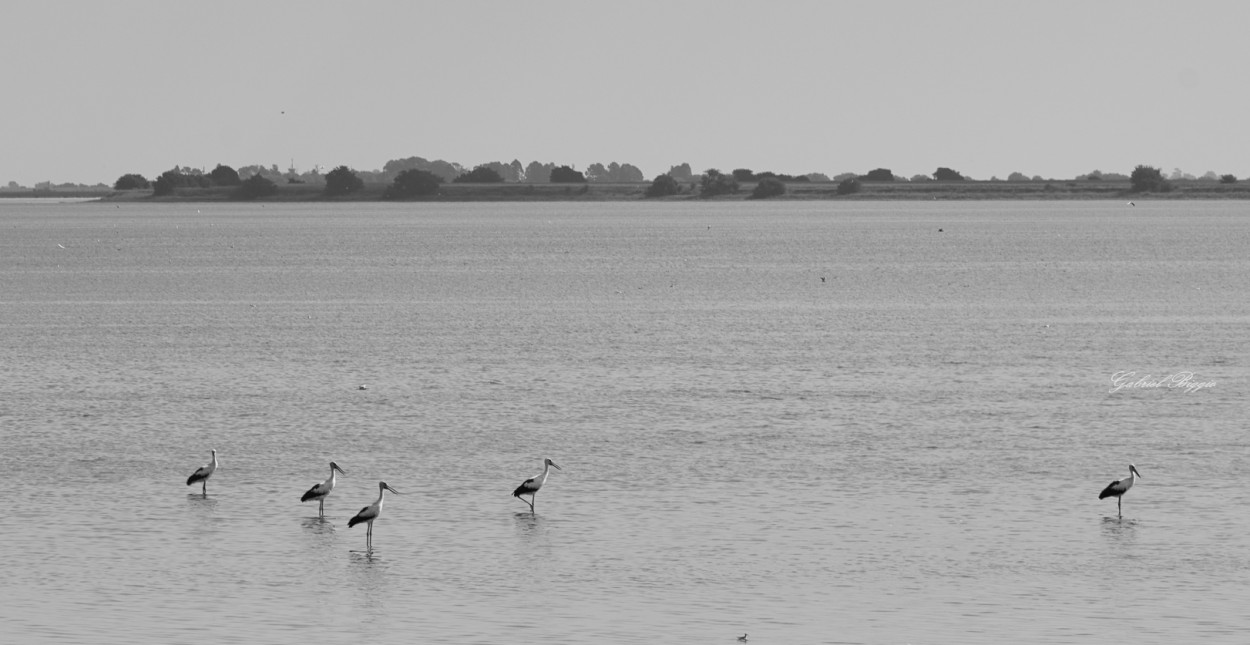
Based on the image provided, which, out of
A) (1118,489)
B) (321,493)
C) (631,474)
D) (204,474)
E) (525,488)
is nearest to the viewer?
(1118,489)

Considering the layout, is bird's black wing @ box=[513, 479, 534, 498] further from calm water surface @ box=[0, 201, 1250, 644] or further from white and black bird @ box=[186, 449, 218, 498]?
white and black bird @ box=[186, 449, 218, 498]

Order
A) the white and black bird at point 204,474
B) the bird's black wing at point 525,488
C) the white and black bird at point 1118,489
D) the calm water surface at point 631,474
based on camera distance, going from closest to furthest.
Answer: the calm water surface at point 631,474
the white and black bird at point 1118,489
the bird's black wing at point 525,488
the white and black bird at point 204,474

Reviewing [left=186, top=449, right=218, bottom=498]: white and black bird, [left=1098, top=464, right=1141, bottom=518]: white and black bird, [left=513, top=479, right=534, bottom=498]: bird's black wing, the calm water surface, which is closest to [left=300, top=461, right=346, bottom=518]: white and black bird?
the calm water surface

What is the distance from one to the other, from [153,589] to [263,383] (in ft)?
78.5

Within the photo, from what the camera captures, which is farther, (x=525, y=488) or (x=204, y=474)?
(x=204, y=474)

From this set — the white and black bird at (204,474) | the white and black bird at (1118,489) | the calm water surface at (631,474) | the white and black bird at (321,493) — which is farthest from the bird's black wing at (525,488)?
the white and black bird at (1118,489)

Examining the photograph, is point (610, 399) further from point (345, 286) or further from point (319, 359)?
point (345, 286)

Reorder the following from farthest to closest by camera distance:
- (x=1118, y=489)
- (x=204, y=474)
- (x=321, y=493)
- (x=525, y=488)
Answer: (x=204, y=474) < (x=525, y=488) < (x=321, y=493) < (x=1118, y=489)

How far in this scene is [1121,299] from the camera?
266ft

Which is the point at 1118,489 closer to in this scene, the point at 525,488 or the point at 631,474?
the point at 631,474

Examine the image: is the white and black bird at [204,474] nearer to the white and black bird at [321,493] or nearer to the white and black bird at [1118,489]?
the white and black bird at [321,493]

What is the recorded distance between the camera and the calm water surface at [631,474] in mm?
22953

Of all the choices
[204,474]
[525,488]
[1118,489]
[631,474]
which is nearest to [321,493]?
[204,474]

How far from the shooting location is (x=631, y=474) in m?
32.4
